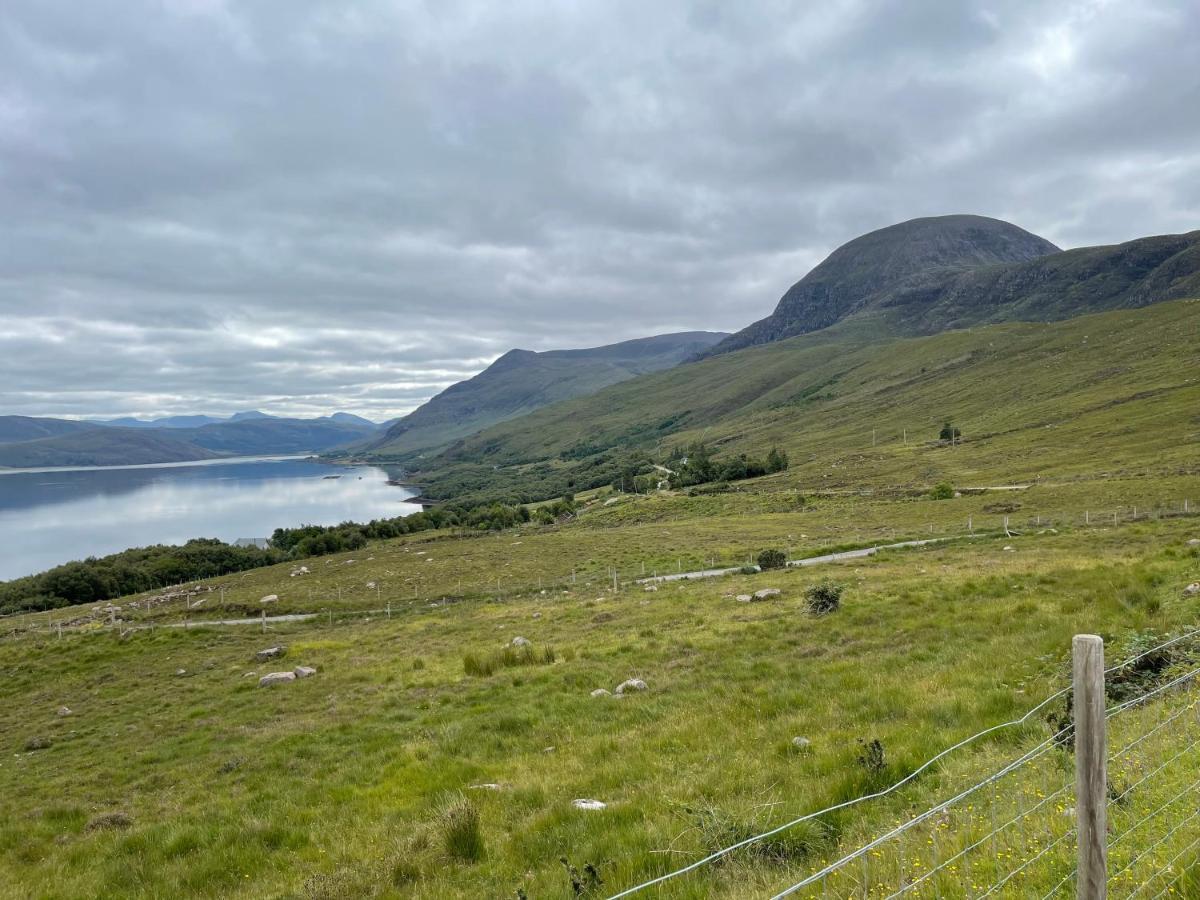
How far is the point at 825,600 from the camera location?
21.2 m

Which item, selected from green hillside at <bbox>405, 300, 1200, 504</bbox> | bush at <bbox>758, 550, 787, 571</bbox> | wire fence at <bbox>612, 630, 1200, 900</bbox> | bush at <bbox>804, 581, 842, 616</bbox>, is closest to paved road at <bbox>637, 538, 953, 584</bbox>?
bush at <bbox>758, 550, 787, 571</bbox>

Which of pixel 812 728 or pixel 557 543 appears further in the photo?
pixel 557 543

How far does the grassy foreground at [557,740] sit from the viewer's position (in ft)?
25.1

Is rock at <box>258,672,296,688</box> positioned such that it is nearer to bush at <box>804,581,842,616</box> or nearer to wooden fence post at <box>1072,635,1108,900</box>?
bush at <box>804,581,842,616</box>

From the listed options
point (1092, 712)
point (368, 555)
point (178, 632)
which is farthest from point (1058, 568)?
point (368, 555)

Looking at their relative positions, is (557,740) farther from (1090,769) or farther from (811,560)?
(811,560)

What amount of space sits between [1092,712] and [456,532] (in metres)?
104

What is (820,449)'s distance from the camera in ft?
530

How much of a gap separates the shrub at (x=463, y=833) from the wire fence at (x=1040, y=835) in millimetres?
2760

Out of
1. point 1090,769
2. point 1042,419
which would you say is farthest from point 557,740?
point 1042,419

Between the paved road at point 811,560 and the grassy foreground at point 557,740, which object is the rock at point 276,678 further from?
the paved road at point 811,560

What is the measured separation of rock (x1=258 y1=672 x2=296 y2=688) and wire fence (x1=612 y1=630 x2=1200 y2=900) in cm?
2126

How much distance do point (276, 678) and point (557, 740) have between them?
634 inches

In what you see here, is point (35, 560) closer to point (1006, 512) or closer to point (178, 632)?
point (178, 632)
